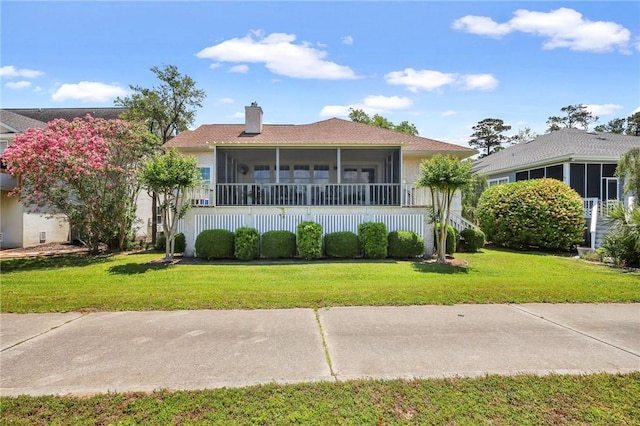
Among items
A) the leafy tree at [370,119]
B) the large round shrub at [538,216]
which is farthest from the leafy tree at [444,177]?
the leafy tree at [370,119]

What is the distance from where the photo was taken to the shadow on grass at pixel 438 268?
925 cm

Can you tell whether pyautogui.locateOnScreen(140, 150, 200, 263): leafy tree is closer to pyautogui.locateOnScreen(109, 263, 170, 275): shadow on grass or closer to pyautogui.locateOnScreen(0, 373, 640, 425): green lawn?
pyautogui.locateOnScreen(109, 263, 170, 275): shadow on grass

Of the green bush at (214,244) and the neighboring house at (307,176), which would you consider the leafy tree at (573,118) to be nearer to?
the neighboring house at (307,176)

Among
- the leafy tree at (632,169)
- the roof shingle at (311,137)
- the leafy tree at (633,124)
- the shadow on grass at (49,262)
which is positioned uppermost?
the leafy tree at (633,124)

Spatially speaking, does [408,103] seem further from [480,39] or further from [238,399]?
[238,399]

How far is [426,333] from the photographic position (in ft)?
15.2

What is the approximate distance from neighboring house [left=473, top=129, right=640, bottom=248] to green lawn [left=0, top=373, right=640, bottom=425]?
46.0 ft

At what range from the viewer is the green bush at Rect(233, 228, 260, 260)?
11.3 metres

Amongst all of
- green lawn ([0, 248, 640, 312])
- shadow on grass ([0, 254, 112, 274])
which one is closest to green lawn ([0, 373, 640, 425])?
green lawn ([0, 248, 640, 312])

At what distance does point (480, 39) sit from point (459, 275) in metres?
8.37

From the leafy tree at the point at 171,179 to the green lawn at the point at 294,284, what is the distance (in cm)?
148

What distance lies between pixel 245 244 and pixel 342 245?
10.5ft

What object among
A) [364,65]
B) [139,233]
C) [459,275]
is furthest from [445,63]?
[139,233]

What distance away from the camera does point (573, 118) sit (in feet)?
169
